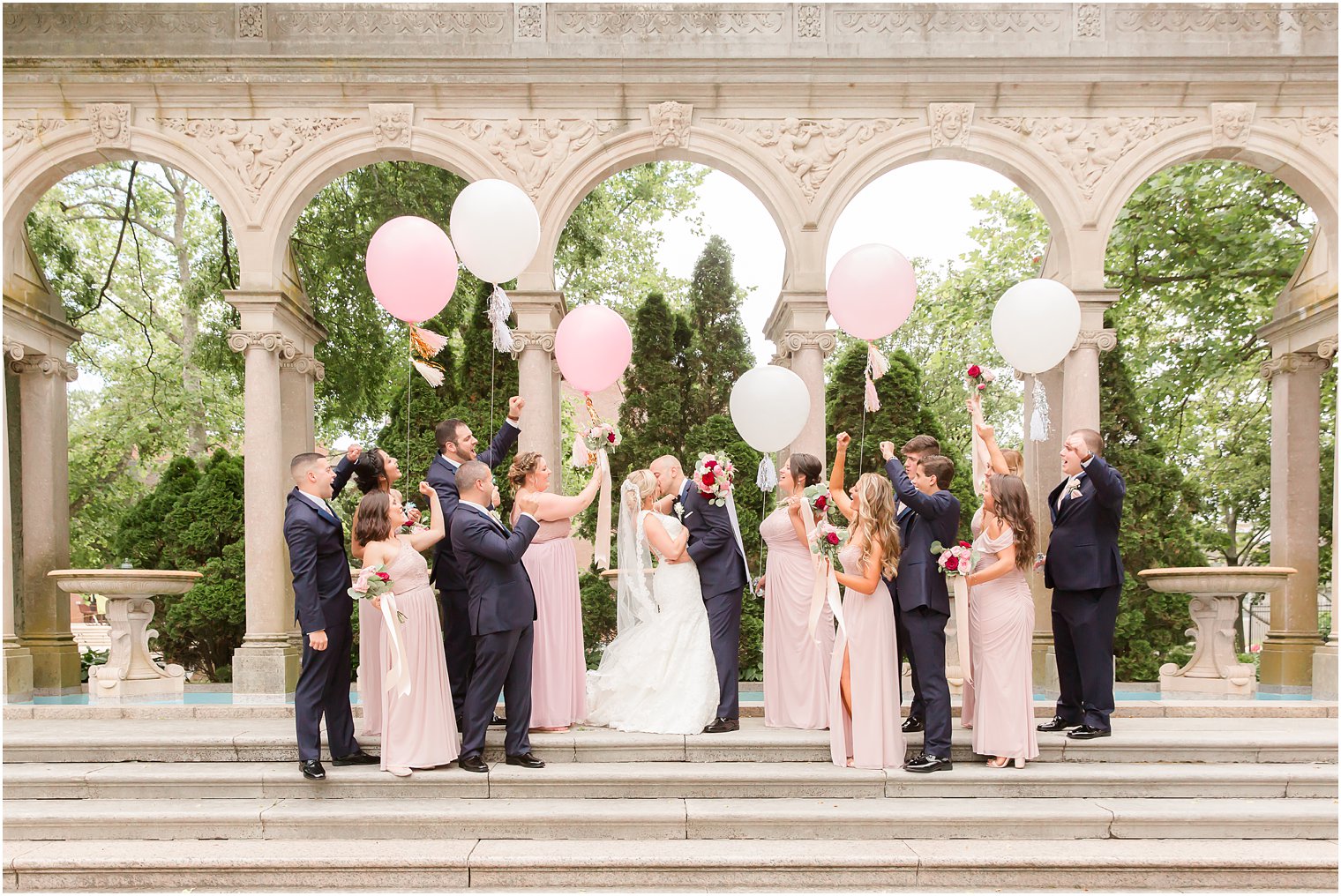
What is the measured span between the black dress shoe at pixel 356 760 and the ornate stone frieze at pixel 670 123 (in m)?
5.58

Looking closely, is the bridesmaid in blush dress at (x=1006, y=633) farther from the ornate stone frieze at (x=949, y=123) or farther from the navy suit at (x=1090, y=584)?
the ornate stone frieze at (x=949, y=123)

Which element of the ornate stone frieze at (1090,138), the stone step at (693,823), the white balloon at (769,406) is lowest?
the stone step at (693,823)

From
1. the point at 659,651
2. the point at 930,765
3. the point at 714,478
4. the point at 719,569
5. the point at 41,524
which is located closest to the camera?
the point at 930,765

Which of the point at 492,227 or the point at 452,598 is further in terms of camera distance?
the point at 492,227

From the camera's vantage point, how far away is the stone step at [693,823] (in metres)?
5.65

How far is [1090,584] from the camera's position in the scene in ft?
21.5

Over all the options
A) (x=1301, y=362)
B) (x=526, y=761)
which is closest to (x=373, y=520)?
(x=526, y=761)

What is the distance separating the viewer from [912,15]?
29.3ft

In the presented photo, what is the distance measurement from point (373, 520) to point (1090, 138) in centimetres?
693

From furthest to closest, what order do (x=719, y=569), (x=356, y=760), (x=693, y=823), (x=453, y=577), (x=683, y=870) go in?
(x=719, y=569), (x=453, y=577), (x=356, y=760), (x=693, y=823), (x=683, y=870)

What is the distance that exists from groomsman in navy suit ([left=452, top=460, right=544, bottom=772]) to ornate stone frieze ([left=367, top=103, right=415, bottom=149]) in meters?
4.19

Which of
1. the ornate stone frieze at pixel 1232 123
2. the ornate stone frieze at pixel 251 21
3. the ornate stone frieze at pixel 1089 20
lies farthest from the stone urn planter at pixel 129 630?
the ornate stone frieze at pixel 1232 123

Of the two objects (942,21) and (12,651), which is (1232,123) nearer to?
(942,21)

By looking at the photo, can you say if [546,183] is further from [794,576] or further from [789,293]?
[794,576]
